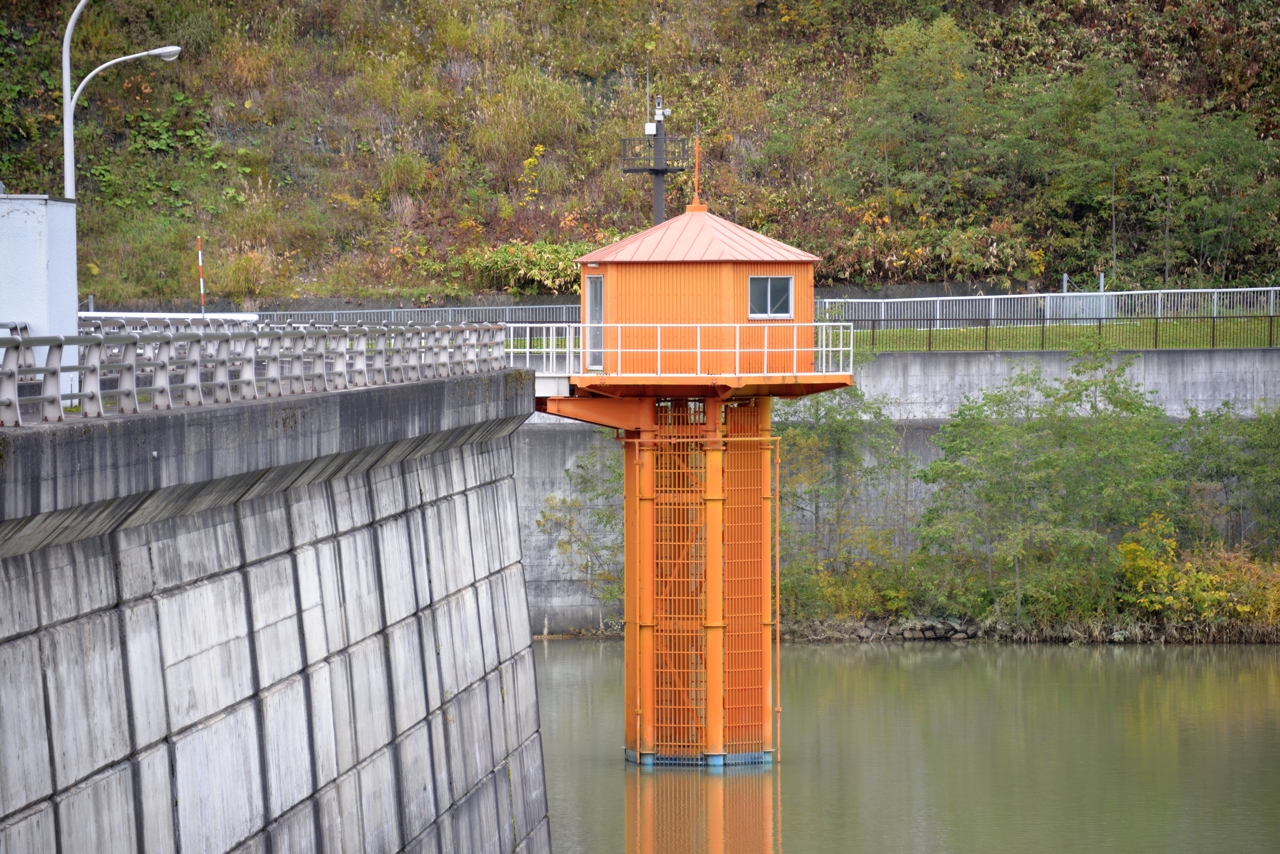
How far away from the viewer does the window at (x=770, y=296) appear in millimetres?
30656

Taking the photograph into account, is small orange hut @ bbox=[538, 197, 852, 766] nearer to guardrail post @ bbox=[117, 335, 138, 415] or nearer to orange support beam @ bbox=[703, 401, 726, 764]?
orange support beam @ bbox=[703, 401, 726, 764]

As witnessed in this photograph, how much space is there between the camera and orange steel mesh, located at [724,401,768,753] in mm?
30812

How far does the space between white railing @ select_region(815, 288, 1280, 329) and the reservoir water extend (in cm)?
1042

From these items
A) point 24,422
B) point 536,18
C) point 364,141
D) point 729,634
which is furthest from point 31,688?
point 536,18

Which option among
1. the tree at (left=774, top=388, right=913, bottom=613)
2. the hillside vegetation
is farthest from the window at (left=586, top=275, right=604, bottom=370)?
the hillside vegetation

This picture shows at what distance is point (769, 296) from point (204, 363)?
15622 mm

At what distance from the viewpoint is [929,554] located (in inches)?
1766

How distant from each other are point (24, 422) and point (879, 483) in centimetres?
3403

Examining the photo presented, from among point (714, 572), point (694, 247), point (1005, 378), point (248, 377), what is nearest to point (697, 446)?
point (714, 572)

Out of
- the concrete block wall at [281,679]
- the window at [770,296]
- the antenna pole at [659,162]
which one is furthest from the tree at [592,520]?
the concrete block wall at [281,679]

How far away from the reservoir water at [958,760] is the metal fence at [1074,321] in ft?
30.4

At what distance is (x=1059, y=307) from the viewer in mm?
52469

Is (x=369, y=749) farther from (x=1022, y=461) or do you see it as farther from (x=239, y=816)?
(x=1022, y=461)

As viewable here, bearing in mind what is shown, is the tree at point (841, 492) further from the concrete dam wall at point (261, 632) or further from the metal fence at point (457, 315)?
the concrete dam wall at point (261, 632)
